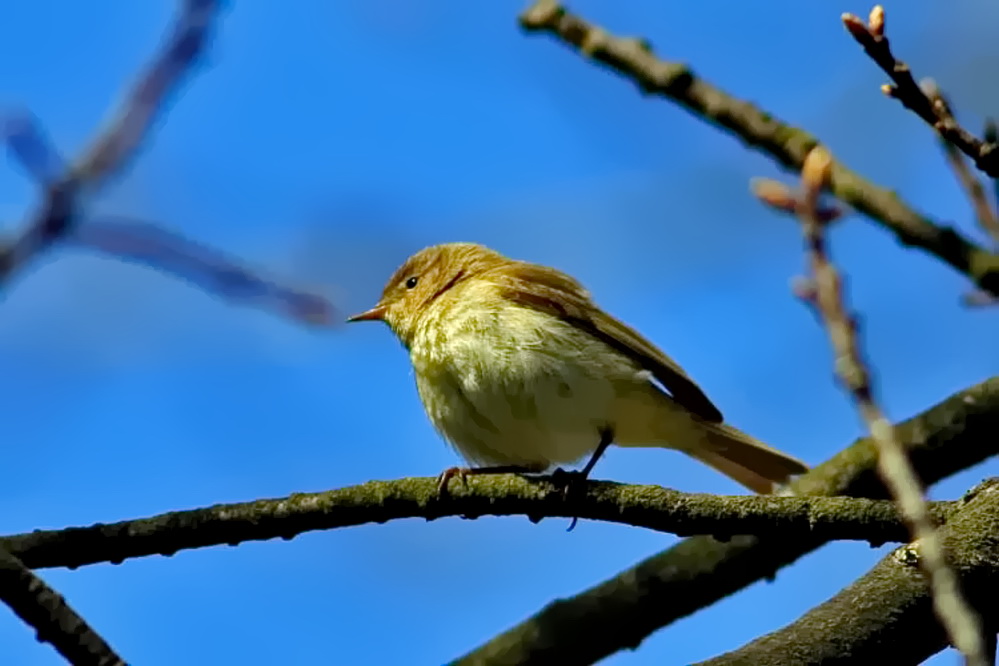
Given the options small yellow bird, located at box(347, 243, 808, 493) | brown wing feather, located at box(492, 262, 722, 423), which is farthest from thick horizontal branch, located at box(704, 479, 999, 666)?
brown wing feather, located at box(492, 262, 722, 423)

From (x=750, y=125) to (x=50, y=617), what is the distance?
2672mm

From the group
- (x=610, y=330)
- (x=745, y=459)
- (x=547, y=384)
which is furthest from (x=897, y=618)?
(x=745, y=459)

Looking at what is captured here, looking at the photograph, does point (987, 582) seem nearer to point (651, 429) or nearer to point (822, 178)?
point (822, 178)

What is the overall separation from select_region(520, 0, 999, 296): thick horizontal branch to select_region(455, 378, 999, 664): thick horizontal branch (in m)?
1.29

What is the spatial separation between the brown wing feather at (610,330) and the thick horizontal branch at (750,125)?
102 centimetres

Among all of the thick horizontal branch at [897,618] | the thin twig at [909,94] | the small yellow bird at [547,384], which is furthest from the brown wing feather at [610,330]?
the thin twig at [909,94]

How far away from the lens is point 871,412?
1.60 m

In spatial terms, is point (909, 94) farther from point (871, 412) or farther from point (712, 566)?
point (712, 566)

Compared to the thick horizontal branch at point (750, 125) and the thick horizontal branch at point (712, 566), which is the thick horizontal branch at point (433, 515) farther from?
the thick horizontal branch at point (712, 566)

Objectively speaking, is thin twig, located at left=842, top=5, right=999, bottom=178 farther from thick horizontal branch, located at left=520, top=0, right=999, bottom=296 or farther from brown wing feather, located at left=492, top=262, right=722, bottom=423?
brown wing feather, located at left=492, top=262, right=722, bottom=423

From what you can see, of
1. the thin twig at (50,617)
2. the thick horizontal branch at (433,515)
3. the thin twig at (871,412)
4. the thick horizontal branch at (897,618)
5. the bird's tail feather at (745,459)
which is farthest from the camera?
the bird's tail feather at (745,459)

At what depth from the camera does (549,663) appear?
4.77 metres

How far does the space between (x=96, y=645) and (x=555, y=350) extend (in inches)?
101

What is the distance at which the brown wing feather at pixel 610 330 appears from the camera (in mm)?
5512
